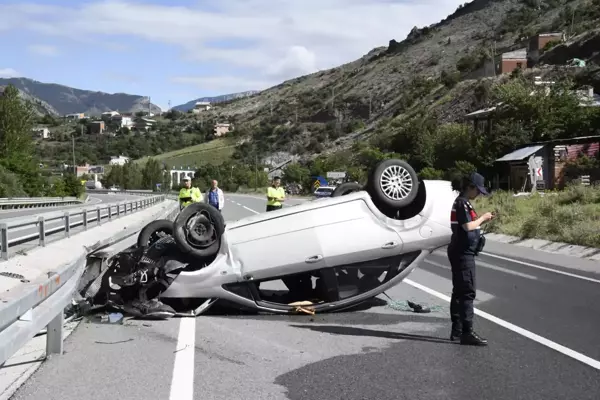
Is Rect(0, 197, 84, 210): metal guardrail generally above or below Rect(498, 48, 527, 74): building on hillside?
below

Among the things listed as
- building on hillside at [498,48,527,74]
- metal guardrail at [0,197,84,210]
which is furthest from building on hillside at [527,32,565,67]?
metal guardrail at [0,197,84,210]

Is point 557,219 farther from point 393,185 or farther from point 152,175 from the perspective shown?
point 152,175

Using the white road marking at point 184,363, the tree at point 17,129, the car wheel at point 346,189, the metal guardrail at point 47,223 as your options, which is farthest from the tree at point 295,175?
the white road marking at point 184,363

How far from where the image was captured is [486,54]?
112250 millimetres

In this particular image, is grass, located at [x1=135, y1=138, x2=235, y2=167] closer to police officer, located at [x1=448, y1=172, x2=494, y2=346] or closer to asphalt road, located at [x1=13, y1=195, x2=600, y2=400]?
asphalt road, located at [x1=13, y1=195, x2=600, y2=400]

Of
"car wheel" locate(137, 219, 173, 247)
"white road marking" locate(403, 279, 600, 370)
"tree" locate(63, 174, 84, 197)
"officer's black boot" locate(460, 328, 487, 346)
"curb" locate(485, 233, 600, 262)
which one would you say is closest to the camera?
"white road marking" locate(403, 279, 600, 370)

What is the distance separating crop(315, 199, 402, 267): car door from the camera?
9.51 meters

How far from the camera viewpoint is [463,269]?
8.12 m

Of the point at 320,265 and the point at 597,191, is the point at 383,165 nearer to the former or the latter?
the point at 320,265

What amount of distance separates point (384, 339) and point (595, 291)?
210 inches

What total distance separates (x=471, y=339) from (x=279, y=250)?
8.53 ft

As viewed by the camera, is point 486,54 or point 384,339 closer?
point 384,339

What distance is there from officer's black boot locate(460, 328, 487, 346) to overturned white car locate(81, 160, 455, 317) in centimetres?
189

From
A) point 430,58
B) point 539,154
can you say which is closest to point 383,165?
point 539,154
